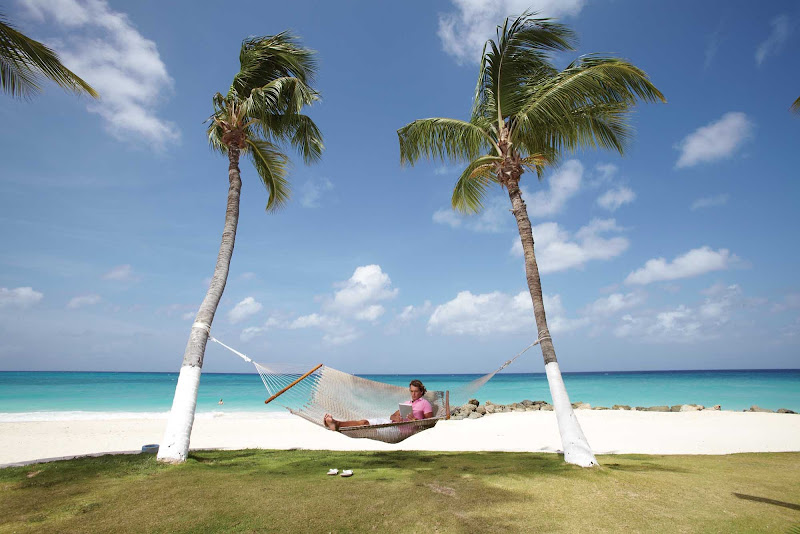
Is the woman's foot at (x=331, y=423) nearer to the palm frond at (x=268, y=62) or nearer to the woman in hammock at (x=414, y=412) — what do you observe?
the woman in hammock at (x=414, y=412)

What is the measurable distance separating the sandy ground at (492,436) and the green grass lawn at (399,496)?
244 cm

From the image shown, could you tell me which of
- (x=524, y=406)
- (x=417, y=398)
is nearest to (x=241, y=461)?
(x=417, y=398)

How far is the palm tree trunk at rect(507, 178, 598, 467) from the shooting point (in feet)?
13.4

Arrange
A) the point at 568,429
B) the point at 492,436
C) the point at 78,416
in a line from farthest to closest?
1. the point at 78,416
2. the point at 492,436
3. the point at 568,429

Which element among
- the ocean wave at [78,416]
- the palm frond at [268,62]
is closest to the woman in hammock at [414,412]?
the palm frond at [268,62]

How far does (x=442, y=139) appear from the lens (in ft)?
18.5

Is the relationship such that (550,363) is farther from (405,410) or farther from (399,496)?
(399,496)

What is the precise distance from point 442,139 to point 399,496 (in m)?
4.27

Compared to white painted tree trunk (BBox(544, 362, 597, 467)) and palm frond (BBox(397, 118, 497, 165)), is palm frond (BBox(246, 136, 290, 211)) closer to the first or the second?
palm frond (BBox(397, 118, 497, 165))

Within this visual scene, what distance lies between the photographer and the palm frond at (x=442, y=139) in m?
5.30

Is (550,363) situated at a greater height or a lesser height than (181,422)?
greater

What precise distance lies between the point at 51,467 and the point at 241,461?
1662 mm

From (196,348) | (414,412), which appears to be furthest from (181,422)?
(414,412)

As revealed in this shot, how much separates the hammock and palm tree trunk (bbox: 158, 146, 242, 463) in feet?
0.73
